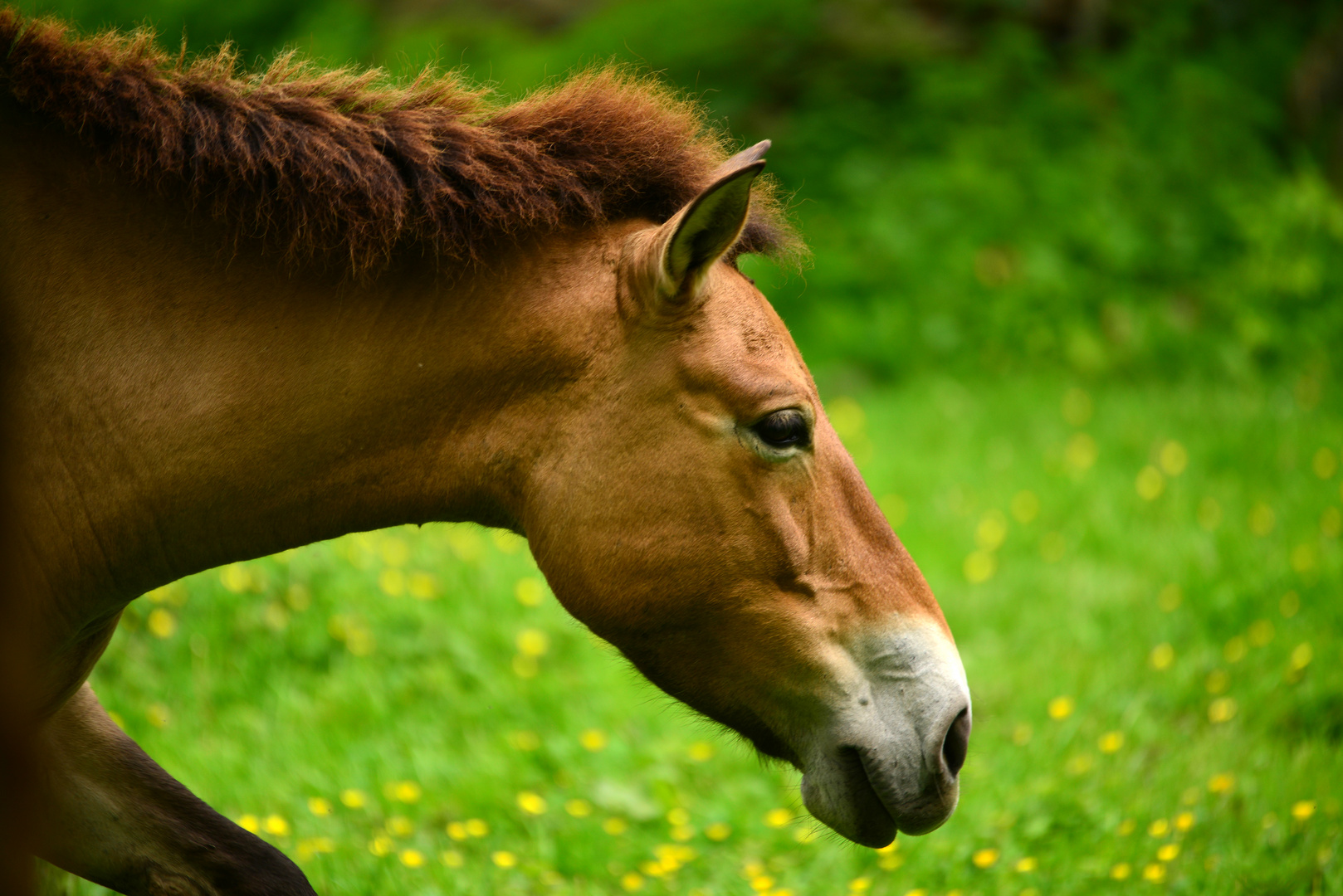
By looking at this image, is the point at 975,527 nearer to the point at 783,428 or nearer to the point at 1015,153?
the point at 783,428

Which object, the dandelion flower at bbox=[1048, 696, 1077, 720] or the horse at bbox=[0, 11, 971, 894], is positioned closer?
the horse at bbox=[0, 11, 971, 894]

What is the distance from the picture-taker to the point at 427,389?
2.07 metres

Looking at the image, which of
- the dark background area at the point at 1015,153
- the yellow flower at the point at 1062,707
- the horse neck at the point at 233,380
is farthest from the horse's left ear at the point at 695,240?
the dark background area at the point at 1015,153

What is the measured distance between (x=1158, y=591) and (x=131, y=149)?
4.44 meters

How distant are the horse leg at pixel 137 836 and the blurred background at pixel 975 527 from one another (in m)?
0.68

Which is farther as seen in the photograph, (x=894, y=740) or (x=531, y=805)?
(x=531, y=805)

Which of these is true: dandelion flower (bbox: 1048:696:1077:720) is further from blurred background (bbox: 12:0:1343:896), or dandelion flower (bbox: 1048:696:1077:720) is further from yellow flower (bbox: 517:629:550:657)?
yellow flower (bbox: 517:629:550:657)

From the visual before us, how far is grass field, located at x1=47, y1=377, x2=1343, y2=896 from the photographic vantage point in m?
3.10

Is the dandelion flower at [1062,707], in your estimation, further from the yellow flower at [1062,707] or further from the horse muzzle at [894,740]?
the horse muzzle at [894,740]

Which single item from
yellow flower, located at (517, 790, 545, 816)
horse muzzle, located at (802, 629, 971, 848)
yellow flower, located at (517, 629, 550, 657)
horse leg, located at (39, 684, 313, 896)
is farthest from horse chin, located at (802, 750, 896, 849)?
yellow flower, located at (517, 629, 550, 657)

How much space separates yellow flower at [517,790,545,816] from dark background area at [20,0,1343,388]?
4.62 metres

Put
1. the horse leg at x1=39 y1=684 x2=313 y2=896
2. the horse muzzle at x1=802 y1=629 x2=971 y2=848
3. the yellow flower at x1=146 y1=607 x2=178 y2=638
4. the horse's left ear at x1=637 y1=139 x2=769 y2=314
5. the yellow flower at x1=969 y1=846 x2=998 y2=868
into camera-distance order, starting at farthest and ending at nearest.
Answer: the yellow flower at x1=146 y1=607 x2=178 y2=638 < the yellow flower at x1=969 y1=846 x2=998 y2=868 < the horse leg at x1=39 y1=684 x2=313 y2=896 < the horse muzzle at x1=802 y1=629 x2=971 y2=848 < the horse's left ear at x1=637 y1=139 x2=769 y2=314

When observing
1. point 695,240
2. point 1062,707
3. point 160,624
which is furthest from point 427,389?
A: point 1062,707

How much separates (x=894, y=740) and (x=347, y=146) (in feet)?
5.01
